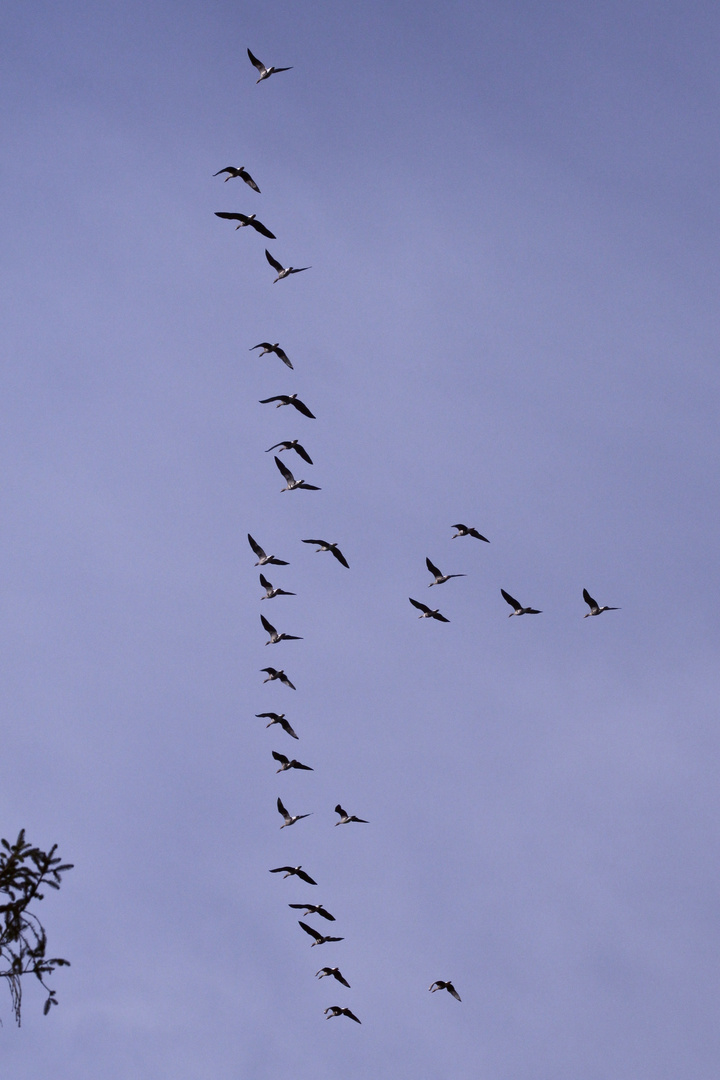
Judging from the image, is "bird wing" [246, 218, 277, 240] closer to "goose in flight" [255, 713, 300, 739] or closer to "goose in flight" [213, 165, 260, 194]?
"goose in flight" [213, 165, 260, 194]

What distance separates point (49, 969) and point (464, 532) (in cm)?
3540

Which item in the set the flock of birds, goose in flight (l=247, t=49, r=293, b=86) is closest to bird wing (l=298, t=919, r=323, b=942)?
the flock of birds

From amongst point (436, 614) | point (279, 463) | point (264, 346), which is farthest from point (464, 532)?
point (264, 346)

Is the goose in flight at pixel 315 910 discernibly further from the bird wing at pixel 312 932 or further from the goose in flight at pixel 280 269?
the goose in flight at pixel 280 269

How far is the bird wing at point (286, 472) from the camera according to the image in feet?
169

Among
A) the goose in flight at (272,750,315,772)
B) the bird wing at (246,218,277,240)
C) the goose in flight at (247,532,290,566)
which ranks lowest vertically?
the goose in flight at (272,750,315,772)

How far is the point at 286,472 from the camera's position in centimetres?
5162

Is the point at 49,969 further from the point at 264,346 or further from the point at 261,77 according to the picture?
the point at 261,77

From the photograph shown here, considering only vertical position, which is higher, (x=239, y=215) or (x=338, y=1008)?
(x=239, y=215)

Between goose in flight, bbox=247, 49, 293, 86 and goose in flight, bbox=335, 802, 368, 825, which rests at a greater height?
goose in flight, bbox=247, 49, 293, 86

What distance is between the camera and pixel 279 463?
51.5 metres

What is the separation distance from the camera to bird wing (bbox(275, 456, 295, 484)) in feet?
169

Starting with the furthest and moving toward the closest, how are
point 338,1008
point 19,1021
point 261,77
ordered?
point 338,1008
point 261,77
point 19,1021

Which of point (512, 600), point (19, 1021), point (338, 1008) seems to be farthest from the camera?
point (512, 600)
